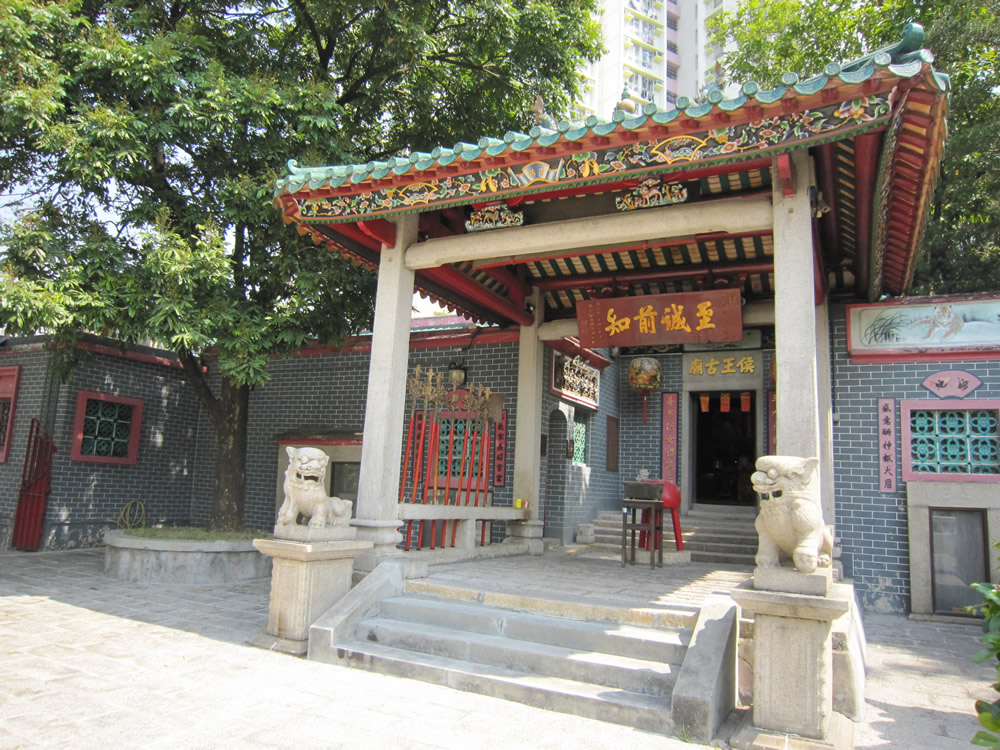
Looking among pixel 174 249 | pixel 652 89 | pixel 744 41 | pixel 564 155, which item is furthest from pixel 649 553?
pixel 652 89

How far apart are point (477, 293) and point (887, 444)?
4.47 m

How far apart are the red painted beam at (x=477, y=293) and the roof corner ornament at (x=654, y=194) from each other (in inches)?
76.7

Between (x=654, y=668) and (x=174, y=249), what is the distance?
5597 millimetres

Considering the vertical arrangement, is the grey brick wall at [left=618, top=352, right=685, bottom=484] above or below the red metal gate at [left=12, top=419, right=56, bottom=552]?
above

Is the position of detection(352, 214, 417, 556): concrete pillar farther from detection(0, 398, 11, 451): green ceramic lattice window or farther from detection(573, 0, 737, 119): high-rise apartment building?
detection(573, 0, 737, 119): high-rise apartment building

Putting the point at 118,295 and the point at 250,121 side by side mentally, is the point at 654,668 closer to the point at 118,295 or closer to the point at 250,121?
the point at 118,295

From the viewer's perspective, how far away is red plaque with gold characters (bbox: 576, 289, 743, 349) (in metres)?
6.30

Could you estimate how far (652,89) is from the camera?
4228 centimetres

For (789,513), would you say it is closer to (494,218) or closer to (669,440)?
(494,218)

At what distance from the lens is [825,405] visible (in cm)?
666

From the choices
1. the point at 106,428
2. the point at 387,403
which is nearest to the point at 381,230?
the point at 387,403

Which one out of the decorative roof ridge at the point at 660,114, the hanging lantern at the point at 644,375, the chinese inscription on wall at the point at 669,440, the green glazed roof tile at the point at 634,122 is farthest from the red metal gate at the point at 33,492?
the green glazed roof tile at the point at 634,122

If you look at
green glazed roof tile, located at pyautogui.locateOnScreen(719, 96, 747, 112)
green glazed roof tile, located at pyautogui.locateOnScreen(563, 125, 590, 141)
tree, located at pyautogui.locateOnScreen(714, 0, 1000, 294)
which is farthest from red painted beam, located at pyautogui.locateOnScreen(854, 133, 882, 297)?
tree, located at pyautogui.locateOnScreen(714, 0, 1000, 294)

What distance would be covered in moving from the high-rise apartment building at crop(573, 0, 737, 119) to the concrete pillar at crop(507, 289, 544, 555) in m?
35.4
